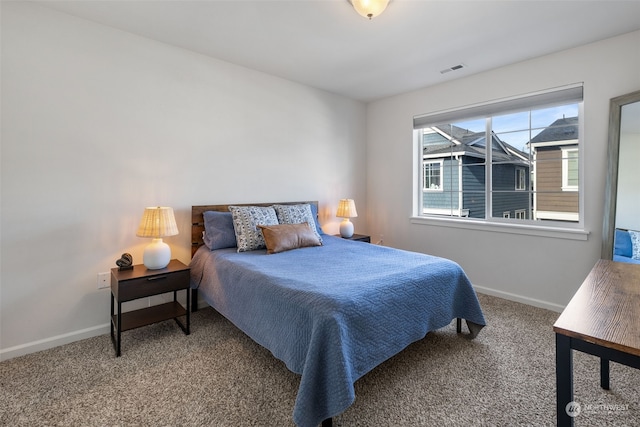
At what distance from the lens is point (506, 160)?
3266 millimetres

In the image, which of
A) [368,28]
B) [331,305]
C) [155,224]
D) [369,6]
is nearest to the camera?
[331,305]

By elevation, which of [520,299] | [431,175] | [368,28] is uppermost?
[368,28]

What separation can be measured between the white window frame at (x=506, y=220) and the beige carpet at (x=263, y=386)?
1031mm

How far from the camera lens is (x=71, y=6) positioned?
7.04 feet

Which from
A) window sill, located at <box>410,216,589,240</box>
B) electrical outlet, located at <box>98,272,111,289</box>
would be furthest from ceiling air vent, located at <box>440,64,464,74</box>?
electrical outlet, located at <box>98,272,111,289</box>

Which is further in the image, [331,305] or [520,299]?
[520,299]

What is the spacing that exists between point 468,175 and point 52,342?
4.27 meters

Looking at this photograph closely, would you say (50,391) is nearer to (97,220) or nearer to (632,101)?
(97,220)

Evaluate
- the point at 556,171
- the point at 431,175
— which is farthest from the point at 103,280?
the point at 556,171

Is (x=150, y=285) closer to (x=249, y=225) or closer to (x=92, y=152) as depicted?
(x=249, y=225)

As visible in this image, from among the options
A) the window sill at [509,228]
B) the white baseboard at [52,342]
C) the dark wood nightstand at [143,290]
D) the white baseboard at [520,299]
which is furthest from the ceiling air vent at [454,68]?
the white baseboard at [52,342]

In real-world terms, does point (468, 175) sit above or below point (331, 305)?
above

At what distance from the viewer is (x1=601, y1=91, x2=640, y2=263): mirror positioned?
2355 millimetres

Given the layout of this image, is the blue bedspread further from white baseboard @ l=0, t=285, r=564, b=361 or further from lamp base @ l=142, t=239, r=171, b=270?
white baseboard @ l=0, t=285, r=564, b=361
